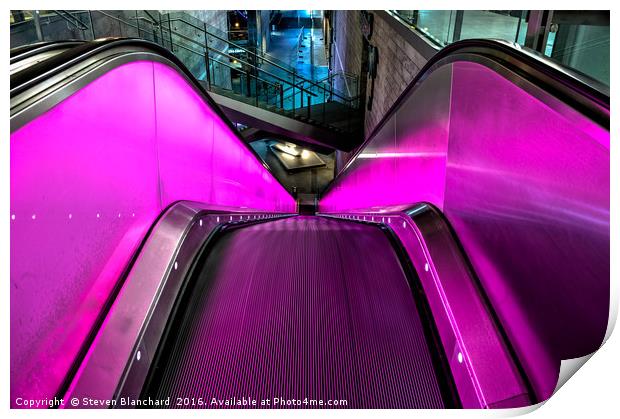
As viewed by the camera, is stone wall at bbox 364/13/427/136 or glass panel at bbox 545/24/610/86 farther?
stone wall at bbox 364/13/427/136

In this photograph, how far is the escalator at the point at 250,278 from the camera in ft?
4.49

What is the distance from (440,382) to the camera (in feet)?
5.37

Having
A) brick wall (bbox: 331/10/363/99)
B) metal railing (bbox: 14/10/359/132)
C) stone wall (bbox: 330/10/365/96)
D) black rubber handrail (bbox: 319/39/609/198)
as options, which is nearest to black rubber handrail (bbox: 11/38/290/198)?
black rubber handrail (bbox: 319/39/609/198)

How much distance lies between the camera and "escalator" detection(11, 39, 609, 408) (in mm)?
1368

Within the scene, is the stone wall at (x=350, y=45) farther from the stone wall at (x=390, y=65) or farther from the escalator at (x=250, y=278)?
the escalator at (x=250, y=278)

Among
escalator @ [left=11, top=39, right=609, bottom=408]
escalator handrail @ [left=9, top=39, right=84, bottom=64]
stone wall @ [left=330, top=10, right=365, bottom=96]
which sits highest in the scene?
escalator handrail @ [left=9, top=39, right=84, bottom=64]

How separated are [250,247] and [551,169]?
1993mm

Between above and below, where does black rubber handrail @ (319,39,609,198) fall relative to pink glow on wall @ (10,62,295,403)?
above

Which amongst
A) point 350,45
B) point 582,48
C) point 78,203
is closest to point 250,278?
point 78,203

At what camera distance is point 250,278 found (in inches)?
95.1

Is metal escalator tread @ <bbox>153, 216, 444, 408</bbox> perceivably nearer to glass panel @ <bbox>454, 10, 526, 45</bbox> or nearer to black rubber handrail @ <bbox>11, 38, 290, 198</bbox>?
black rubber handrail @ <bbox>11, 38, 290, 198</bbox>

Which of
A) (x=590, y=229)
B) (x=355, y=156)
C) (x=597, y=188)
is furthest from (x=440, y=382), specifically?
(x=355, y=156)

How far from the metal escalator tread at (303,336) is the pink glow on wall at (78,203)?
1.30 feet

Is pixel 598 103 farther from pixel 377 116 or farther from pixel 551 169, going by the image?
pixel 377 116
